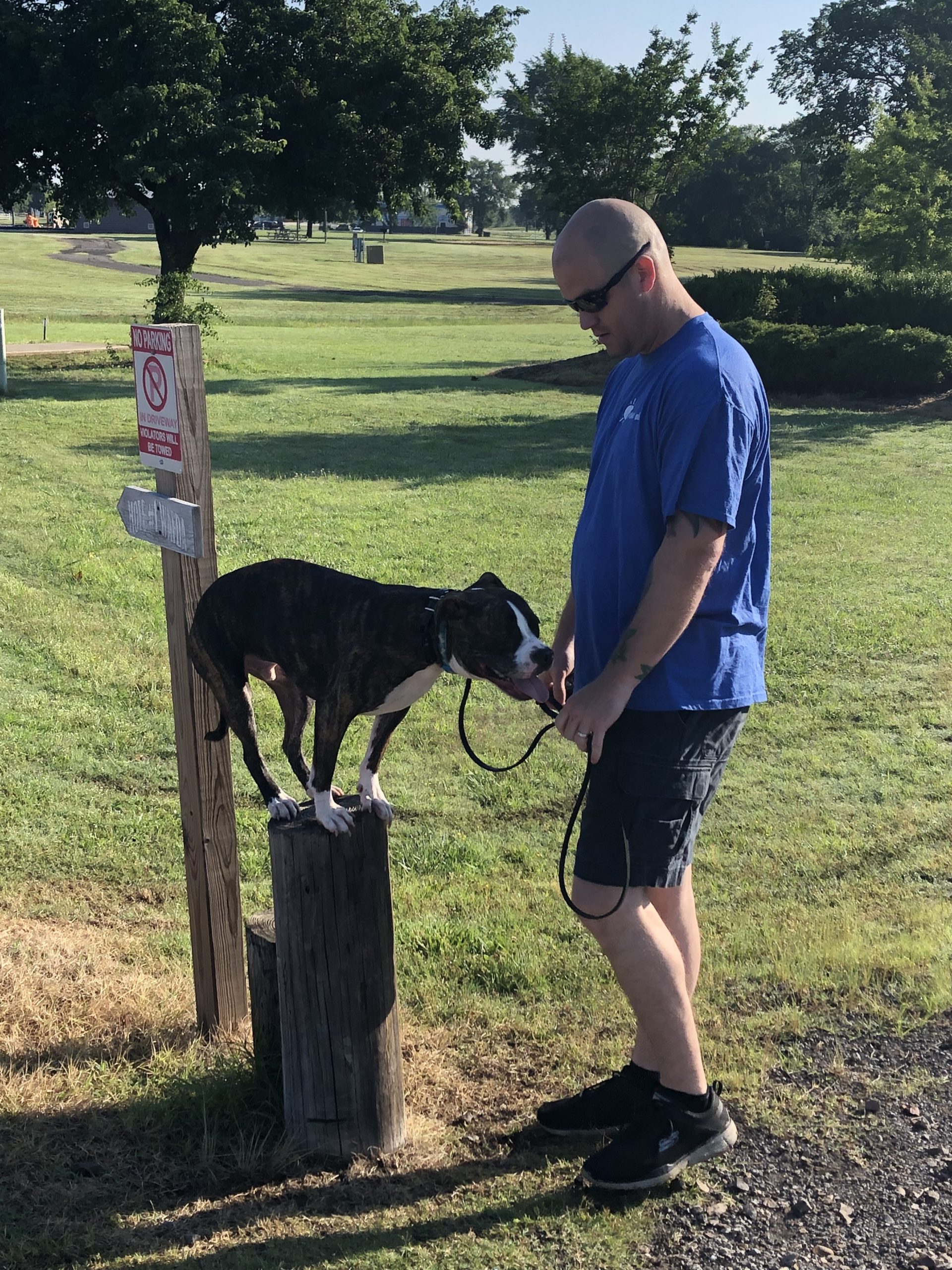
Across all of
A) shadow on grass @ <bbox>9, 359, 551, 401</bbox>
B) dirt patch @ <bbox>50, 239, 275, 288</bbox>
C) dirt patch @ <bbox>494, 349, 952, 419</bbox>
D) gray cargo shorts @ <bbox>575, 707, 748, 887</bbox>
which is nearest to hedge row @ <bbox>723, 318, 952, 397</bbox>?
dirt patch @ <bbox>494, 349, 952, 419</bbox>

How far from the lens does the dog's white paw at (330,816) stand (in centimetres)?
299

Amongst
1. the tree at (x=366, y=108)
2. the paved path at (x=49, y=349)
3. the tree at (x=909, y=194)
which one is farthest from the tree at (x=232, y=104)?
the tree at (x=909, y=194)

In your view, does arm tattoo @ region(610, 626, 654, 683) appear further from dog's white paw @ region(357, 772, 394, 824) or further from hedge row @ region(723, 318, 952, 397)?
hedge row @ region(723, 318, 952, 397)

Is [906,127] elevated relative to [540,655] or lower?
elevated

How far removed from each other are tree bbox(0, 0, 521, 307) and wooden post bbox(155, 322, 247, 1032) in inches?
684

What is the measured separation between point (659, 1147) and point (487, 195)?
14568cm

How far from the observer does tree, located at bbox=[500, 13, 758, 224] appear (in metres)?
27.4

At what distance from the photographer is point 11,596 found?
8.20 meters

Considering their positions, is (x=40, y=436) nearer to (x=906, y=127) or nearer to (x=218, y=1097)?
Answer: (x=218, y=1097)

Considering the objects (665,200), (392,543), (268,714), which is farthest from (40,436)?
(665,200)

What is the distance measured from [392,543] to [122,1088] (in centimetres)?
686

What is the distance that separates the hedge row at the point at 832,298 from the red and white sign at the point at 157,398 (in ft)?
70.4

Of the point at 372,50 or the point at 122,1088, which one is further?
the point at 372,50

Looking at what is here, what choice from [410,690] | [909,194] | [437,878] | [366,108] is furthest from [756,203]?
[410,690]
